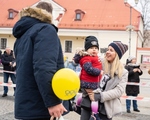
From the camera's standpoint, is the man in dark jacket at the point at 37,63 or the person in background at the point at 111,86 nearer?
the man in dark jacket at the point at 37,63

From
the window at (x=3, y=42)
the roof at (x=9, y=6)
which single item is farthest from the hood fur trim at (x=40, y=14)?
the window at (x=3, y=42)

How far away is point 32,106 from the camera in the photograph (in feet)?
8.48

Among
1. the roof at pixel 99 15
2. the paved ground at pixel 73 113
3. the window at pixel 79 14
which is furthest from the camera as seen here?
the window at pixel 79 14

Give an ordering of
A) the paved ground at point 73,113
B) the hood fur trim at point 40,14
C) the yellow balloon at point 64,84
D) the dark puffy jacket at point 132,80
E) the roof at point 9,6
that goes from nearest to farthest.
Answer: the yellow balloon at point 64,84 → the hood fur trim at point 40,14 → the paved ground at point 73,113 → the dark puffy jacket at point 132,80 → the roof at point 9,6

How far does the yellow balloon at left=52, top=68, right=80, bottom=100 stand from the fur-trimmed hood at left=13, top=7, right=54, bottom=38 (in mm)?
490

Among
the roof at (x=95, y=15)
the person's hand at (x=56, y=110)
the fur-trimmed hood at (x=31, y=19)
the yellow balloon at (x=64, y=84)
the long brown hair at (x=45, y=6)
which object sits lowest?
the person's hand at (x=56, y=110)

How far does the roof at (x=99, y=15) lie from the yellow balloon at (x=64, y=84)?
34564 millimetres

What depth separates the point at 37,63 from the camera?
2.48m

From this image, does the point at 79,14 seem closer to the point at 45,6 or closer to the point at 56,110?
the point at 45,6

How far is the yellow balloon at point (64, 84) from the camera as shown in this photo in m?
2.47

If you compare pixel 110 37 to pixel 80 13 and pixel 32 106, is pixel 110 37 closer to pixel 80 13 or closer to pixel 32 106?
pixel 80 13

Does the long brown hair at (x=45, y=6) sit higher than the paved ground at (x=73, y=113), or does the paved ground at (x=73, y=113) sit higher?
the long brown hair at (x=45, y=6)

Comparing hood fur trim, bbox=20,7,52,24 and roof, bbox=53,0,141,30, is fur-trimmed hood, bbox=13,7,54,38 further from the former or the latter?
roof, bbox=53,0,141,30

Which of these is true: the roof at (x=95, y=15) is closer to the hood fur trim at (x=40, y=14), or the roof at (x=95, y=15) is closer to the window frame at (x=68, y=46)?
the window frame at (x=68, y=46)
